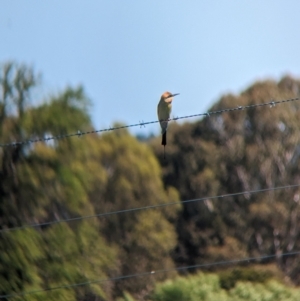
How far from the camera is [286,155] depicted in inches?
1540

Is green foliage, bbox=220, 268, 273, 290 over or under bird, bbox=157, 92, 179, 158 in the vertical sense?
under

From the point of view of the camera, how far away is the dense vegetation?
24812 millimetres

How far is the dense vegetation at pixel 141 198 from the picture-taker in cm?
2481

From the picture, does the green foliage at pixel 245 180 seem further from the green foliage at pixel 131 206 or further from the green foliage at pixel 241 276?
the green foliage at pixel 241 276

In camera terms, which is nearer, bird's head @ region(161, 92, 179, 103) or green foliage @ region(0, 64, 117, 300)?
Result: bird's head @ region(161, 92, 179, 103)

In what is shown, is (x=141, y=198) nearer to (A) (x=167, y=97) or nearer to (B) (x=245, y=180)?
(B) (x=245, y=180)

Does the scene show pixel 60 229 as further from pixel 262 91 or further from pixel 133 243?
pixel 262 91

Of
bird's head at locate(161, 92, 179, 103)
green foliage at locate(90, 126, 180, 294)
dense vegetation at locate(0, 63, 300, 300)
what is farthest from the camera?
green foliage at locate(90, 126, 180, 294)

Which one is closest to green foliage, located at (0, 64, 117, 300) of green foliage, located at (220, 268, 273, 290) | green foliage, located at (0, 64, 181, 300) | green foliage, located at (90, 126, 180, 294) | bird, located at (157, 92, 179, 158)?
green foliage, located at (0, 64, 181, 300)

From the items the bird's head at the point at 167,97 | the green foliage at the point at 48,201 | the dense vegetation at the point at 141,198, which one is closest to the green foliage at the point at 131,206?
the dense vegetation at the point at 141,198

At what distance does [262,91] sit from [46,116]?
561 inches

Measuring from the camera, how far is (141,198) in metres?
35.2

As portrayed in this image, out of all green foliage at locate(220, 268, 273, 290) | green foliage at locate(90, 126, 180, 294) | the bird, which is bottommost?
green foliage at locate(220, 268, 273, 290)

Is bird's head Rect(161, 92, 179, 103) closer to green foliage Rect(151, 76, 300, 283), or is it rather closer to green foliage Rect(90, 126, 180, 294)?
green foliage Rect(90, 126, 180, 294)
